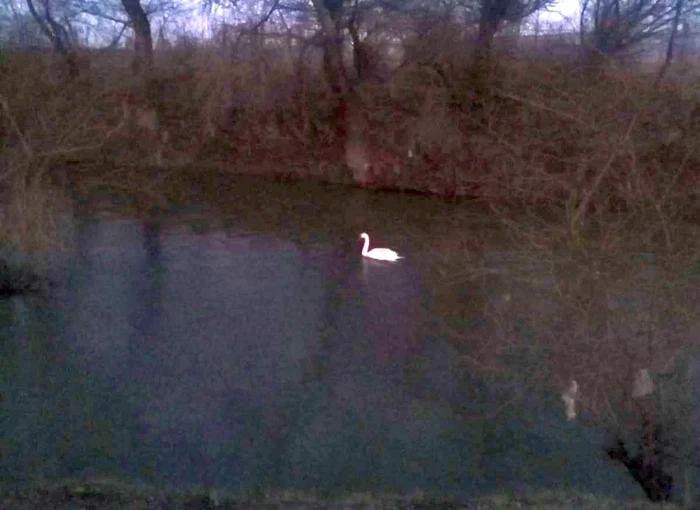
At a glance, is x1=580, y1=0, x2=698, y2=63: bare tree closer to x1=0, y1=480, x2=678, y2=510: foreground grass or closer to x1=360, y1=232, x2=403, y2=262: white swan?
x1=360, y1=232, x2=403, y2=262: white swan

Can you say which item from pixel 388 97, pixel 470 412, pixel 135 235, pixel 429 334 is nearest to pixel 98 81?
pixel 135 235

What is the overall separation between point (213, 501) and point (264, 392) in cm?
498

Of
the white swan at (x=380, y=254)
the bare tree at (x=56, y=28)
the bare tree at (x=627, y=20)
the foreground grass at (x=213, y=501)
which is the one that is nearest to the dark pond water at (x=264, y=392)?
the white swan at (x=380, y=254)

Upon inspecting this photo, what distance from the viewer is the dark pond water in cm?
970

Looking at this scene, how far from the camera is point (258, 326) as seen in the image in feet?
47.7

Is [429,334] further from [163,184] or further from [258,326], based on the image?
[163,184]

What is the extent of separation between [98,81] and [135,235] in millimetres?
4837

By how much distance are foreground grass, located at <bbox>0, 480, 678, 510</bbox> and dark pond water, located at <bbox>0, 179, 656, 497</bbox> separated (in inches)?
72.2

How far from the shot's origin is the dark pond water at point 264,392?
31.8 ft

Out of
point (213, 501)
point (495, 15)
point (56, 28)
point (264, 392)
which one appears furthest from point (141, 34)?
point (213, 501)

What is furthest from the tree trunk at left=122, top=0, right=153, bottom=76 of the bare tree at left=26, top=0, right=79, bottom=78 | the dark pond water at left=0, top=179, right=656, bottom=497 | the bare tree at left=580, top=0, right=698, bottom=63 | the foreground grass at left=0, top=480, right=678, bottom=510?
the foreground grass at left=0, top=480, right=678, bottom=510

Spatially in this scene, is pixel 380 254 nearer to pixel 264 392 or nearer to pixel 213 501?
pixel 264 392

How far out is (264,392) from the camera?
38.7 ft

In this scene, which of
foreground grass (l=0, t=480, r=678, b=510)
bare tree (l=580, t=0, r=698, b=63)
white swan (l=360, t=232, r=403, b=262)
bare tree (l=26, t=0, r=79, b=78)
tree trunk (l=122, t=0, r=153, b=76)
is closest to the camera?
foreground grass (l=0, t=480, r=678, b=510)
